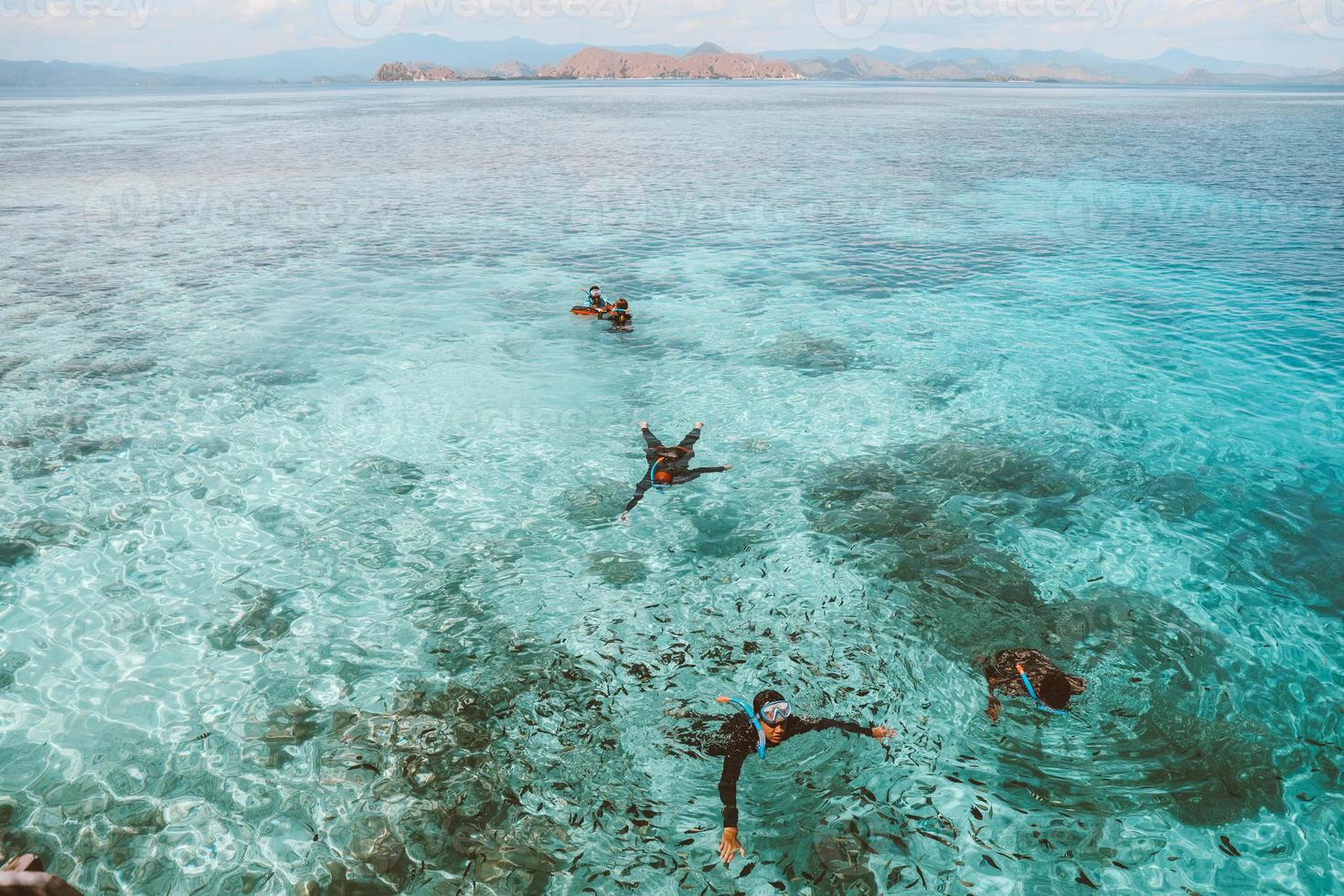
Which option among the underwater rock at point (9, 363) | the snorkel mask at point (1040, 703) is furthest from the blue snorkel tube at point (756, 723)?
the underwater rock at point (9, 363)

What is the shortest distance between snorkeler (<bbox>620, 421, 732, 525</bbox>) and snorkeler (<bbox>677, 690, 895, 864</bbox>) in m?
5.62

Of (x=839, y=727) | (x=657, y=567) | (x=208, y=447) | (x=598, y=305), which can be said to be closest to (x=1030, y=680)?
(x=839, y=727)

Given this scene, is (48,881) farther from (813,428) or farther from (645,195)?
(645,195)

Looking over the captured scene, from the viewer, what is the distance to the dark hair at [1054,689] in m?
10.2

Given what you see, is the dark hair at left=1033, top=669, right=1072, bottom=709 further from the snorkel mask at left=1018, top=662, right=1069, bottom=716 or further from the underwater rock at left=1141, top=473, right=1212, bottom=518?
the underwater rock at left=1141, top=473, right=1212, bottom=518

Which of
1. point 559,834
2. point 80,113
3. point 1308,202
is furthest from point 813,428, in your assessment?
point 80,113

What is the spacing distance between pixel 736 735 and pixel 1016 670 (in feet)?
14.4

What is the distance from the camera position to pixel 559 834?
28.5 feet

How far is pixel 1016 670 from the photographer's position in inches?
417

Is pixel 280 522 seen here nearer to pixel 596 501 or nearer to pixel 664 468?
pixel 596 501

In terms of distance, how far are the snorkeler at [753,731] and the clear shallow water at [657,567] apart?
356 mm

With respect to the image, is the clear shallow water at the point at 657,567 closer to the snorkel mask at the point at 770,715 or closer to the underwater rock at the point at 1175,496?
the underwater rock at the point at 1175,496

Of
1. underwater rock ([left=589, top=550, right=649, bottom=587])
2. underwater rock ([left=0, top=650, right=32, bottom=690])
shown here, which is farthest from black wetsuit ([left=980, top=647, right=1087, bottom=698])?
underwater rock ([left=0, top=650, right=32, bottom=690])

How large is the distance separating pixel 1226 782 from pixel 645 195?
1825 inches
